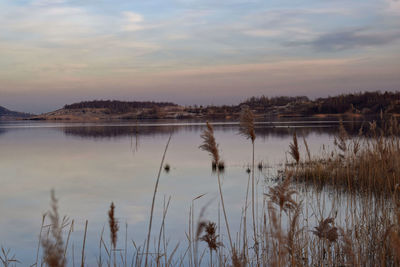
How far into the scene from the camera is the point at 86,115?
113 metres

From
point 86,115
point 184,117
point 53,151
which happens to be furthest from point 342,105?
point 86,115

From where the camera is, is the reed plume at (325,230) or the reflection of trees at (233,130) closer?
the reed plume at (325,230)

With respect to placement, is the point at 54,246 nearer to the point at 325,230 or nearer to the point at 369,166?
the point at 325,230

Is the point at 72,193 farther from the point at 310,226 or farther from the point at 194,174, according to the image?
the point at 310,226

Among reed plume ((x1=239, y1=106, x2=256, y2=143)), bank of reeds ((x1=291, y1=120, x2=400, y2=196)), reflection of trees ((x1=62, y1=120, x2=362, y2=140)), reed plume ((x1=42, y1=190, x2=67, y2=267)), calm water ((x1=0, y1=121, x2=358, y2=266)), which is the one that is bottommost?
calm water ((x1=0, y1=121, x2=358, y2=266))

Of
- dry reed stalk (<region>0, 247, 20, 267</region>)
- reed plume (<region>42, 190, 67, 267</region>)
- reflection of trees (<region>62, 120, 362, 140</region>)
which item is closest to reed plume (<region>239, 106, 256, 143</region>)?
reed plume (<region>42, 190, 67, 267</region>)

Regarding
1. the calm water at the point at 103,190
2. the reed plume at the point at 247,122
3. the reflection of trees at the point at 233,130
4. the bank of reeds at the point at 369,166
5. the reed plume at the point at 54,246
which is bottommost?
the calm water at the point at 103,190

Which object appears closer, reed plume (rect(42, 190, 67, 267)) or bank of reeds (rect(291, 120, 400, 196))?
reed plume (rect(42, 190, 67, 267))

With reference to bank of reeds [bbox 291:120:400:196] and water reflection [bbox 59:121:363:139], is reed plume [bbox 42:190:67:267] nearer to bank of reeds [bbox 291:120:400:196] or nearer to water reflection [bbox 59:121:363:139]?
bank of reeds [bbox 291:120:400:196]

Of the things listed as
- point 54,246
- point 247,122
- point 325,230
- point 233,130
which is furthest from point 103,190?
point 233,130

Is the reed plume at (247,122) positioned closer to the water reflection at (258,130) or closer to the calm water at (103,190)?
the calm water at (103,190)

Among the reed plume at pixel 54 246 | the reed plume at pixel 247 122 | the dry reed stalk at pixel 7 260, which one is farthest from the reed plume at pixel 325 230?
the dry reed stalk at pixel 7 260

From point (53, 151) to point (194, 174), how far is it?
1414 centimetres

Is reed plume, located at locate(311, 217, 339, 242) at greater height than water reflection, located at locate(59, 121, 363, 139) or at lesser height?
greater
